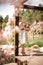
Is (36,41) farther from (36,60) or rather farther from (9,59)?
(9,59)

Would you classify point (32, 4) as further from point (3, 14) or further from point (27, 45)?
point (27, 45)

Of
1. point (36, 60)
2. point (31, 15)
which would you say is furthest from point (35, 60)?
→ point (31, 15)

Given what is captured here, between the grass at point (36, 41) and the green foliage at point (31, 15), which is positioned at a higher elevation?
the green foliage at point (31, 15)

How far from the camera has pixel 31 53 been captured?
1501 mm

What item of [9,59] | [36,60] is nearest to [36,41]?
[36,60]

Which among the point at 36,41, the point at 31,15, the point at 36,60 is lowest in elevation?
the point at 36,60

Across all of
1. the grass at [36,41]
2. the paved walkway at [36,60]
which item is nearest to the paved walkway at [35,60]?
the paved walkway at [36,60]

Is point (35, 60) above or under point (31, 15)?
under

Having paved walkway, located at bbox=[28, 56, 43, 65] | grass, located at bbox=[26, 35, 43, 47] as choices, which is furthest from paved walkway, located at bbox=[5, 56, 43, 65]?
grass, located at bbox=[26, 35, 43, 47]

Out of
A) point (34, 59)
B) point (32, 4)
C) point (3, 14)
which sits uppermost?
point (32, 4)

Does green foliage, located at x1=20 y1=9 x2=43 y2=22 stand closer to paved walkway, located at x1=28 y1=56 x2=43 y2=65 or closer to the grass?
the grass

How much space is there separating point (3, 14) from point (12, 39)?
30 cm

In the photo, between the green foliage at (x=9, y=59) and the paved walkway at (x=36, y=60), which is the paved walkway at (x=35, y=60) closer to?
the paved walkway at (x=36, y=60)

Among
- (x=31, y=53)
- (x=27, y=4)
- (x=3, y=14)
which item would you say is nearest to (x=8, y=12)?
(x=3, y=14)
